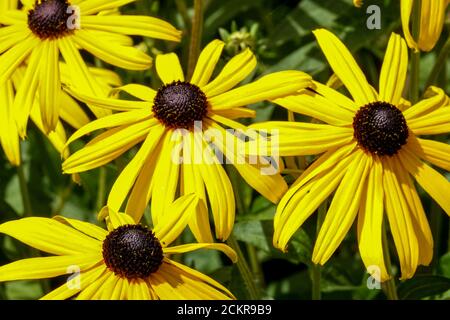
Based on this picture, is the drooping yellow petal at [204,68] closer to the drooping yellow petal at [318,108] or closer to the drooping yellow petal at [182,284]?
the drooping yellow petal at [318,108]

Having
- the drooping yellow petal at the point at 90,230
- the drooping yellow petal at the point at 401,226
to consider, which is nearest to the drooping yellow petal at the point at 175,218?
the drooping yellow petal at the point at 90,230

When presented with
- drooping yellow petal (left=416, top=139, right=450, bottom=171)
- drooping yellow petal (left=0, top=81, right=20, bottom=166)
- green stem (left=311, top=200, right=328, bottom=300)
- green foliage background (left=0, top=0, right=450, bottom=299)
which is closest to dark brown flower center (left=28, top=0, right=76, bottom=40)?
drooping yellow petal (left=0, top=81, right=20, bottom=166)

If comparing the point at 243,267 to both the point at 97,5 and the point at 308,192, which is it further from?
the point at 97,5

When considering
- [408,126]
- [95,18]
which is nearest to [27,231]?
[95,18]

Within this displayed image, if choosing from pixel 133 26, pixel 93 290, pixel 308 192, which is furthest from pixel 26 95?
Result: pixel 308 192

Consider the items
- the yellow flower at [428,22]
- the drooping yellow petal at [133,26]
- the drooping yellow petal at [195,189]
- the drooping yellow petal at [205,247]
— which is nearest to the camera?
the drooping yellow petal at [205,247]

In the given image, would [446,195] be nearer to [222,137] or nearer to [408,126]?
[408,126]
